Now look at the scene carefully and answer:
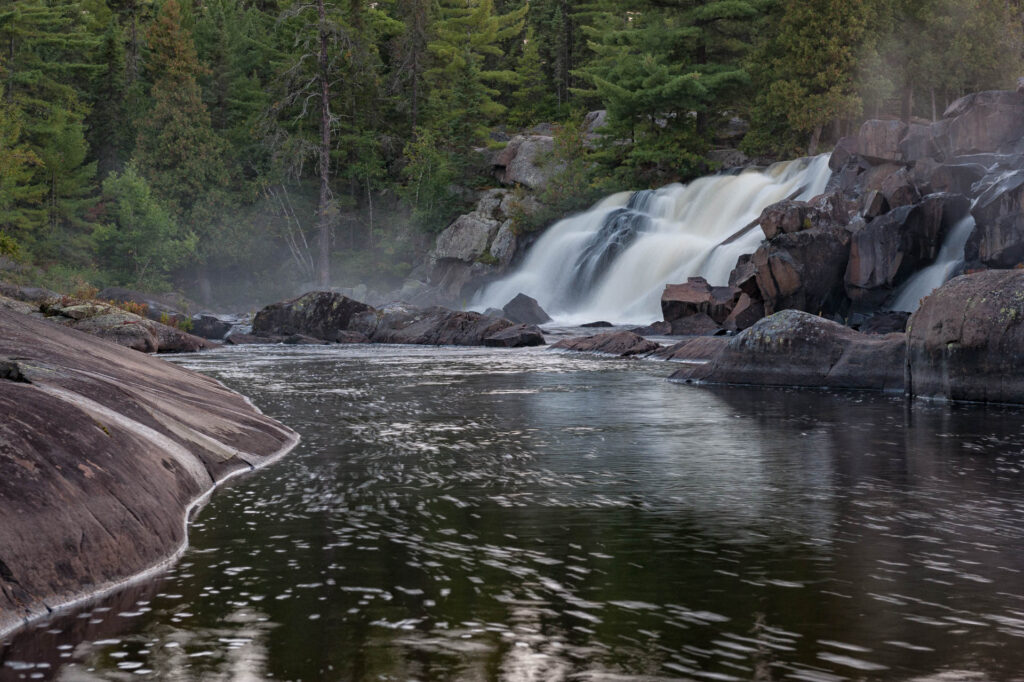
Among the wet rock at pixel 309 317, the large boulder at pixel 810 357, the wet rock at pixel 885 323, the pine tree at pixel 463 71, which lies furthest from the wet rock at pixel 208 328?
the pine tree at pixel 463 71

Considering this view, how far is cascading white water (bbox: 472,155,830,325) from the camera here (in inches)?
1625

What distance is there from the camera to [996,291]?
1656 cm

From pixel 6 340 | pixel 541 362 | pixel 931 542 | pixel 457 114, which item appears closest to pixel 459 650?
pixel 931 542

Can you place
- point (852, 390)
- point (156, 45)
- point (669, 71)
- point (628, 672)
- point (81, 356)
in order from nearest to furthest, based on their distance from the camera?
point (628, 672)
point (81, 356)
point (852, 390)
point (669, 71)
point (156, 45)

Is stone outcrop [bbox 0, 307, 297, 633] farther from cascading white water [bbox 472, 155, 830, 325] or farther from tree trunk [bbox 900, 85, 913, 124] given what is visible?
tree trunk [bbox 900, 85, 913, 124]

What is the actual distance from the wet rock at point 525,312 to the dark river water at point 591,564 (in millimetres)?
27503

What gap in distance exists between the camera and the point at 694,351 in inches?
984

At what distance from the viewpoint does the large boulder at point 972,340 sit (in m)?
16.1

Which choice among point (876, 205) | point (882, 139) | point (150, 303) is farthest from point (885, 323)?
point (150, 303)

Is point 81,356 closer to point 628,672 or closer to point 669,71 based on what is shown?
point 628,672

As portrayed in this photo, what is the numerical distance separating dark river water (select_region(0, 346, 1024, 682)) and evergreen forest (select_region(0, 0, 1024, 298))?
4354 centimetres

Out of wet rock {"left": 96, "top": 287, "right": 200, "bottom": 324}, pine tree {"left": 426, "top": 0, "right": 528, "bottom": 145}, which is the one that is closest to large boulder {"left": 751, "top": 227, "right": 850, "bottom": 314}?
wet rock {"left": 96, "top": 287, "right": 200, "bottom": 324}

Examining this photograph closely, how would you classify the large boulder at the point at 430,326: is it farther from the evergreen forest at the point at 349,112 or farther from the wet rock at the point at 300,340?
the evergreen forest at the point at 349,112

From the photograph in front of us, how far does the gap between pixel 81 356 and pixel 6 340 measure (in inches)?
35.9
